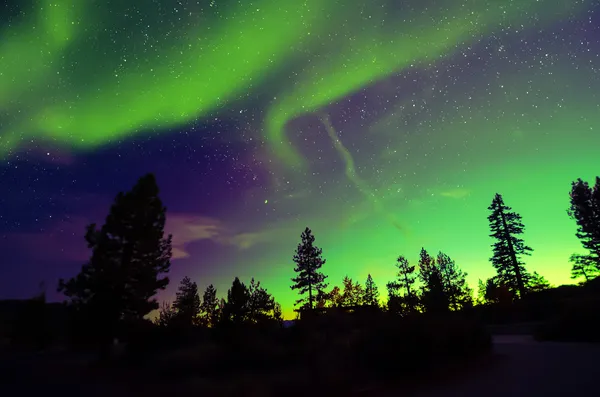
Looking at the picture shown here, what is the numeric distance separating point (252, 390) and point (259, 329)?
29.2ft

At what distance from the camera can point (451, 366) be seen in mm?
8922

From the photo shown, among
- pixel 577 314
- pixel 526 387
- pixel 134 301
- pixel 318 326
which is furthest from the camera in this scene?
pixel 134 301

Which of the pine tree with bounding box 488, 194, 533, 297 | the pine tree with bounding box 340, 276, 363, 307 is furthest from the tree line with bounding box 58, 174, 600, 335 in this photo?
the pine tree with bounding box 340, 276, 363, 307

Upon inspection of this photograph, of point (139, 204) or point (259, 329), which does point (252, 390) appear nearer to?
point (259, 329)

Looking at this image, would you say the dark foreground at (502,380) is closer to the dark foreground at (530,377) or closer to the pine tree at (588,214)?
the dark foreground at (530,377)

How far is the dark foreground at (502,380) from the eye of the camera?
6645 mm

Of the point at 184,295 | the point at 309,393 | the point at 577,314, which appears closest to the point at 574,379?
the point at 309,393

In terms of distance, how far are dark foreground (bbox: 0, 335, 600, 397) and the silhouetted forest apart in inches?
29.1

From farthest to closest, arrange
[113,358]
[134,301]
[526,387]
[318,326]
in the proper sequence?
[134,301]
[113,358]
[318,326]
[526,387]

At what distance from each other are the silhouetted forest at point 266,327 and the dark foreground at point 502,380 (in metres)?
0.74

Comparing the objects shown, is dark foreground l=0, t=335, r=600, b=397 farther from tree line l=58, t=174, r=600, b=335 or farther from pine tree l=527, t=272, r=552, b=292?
pine tree l=527, t=272, r=552, b=292

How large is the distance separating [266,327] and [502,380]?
32.3 ft

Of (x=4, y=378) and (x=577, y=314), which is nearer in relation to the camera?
(x=4, y=378)

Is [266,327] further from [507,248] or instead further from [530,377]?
[507,248]
